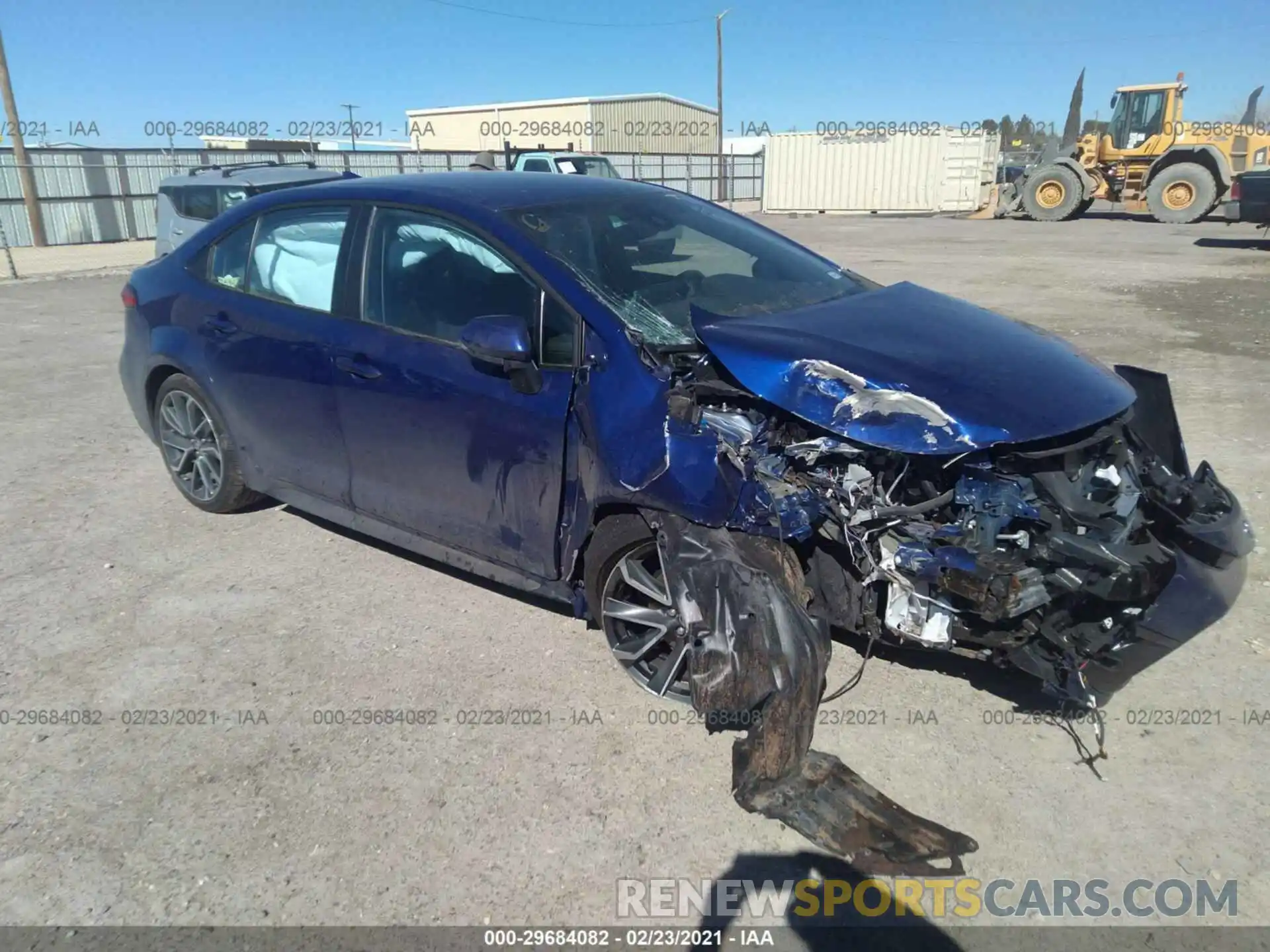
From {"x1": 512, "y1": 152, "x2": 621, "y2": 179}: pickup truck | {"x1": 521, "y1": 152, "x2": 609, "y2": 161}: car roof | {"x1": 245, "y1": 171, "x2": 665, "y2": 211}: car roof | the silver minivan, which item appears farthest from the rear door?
{"x1": 521, "y1": 152, "x2": 609, "y2": 161}: car roof

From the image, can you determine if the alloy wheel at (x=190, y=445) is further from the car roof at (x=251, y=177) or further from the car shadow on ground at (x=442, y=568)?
the car roof at (x=251, y=177)

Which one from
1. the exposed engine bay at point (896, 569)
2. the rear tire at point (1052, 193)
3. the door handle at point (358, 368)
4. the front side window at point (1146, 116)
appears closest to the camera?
the exposed engine bay at point (896, 569)

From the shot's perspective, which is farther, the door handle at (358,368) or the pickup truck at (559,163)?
the pickup truck at (559,163)

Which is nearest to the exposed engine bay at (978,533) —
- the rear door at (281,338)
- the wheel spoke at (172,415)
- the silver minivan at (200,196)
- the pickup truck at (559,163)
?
the rear door at (281,338)

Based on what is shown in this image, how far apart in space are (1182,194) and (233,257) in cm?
2311

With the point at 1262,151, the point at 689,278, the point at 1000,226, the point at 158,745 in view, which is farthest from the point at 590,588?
the point at 1262,151

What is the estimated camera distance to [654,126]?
50375mm

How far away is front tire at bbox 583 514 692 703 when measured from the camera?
300 centimetres

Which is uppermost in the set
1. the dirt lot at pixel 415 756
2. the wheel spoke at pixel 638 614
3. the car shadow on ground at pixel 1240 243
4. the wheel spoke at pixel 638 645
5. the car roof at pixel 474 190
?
the car roof at pixel 474 190

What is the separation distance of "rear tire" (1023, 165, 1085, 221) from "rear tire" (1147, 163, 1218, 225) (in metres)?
1.68

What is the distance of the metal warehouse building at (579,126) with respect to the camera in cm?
4572

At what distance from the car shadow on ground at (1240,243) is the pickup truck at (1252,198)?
1.39 m

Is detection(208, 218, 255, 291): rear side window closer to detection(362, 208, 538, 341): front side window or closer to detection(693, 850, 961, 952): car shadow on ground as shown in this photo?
detection(362, 208, 538, 341): front side window

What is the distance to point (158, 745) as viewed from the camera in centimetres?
297
